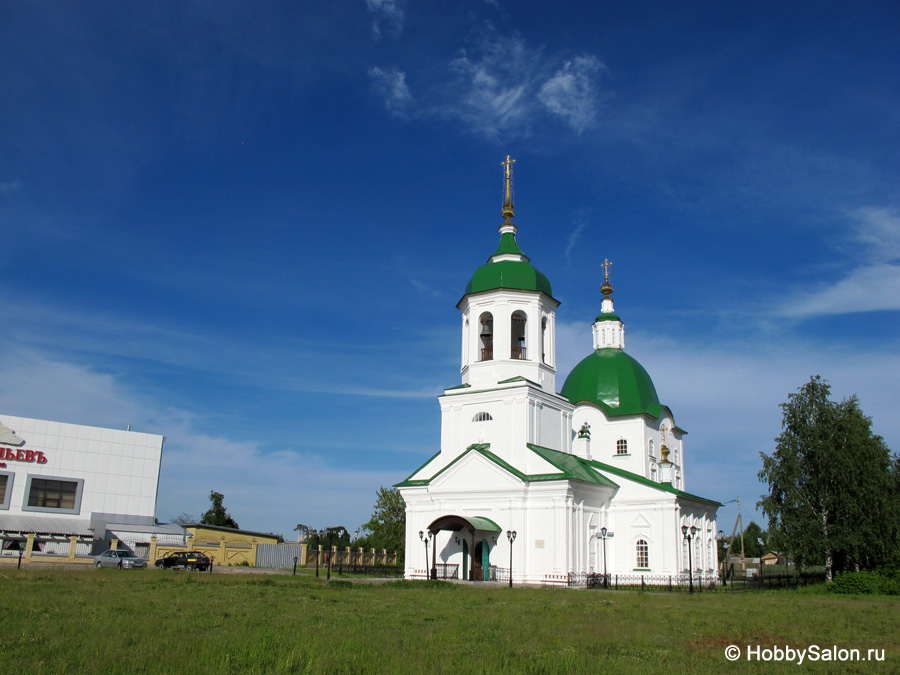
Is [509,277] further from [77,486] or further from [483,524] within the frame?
[77,486]

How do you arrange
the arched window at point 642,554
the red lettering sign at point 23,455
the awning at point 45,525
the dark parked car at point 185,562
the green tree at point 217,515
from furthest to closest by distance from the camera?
the green tree at point 217,515 < the red lettering sign at point 23,455 < the awning at point 45,525 < the arched window at point 642,554 < the dark parked car at point 185,562

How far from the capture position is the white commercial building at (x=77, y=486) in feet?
149

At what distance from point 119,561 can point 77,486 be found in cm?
1929

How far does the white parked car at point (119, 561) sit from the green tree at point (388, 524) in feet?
70.4

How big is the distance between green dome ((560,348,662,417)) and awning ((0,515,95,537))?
33.3 meters

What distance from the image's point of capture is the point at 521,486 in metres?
32.3

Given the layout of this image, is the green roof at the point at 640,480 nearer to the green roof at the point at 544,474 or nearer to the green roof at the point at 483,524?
the green roof at the point at 544,474

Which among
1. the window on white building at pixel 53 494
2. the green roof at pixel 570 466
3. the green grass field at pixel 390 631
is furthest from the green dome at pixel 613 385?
the window on white building at pixel 53 494

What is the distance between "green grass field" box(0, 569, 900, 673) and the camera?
854 cm

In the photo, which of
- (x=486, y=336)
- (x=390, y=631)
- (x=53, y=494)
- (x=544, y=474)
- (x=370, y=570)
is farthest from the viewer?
(x=53, y=494)

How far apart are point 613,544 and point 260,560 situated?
71.9ft

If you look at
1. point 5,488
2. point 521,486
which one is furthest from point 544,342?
point 5,488

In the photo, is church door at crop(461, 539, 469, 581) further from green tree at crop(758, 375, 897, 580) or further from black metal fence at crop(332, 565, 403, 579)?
green tree at crop(758, 375, 897, 580)

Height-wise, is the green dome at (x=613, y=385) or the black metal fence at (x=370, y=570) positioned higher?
the green dome at (x=613, y=385)
